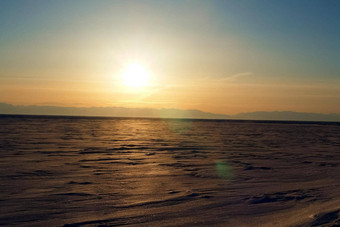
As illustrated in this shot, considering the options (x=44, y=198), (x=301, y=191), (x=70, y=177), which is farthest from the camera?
(x=70, y=177)

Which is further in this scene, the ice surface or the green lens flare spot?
the green lens flare spot

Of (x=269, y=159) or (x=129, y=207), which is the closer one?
(x=129, y=207)

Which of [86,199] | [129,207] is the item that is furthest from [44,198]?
[129,207]

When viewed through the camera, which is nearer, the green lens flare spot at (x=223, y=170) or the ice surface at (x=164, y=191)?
the ice surface at (x=164, y=191)

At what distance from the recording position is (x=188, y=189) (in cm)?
600

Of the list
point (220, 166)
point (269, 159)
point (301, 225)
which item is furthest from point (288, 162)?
point (301, 225)

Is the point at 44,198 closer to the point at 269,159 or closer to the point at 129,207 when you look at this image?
the point at 129,207

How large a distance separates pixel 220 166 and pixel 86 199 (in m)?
4.42

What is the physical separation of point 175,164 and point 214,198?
3519 millimetres

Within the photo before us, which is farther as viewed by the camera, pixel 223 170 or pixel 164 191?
pixel 223 170

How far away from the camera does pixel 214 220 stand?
4285 mm

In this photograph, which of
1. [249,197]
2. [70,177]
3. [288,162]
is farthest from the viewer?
[288,162]

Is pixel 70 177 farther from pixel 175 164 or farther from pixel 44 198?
pixel 175 164

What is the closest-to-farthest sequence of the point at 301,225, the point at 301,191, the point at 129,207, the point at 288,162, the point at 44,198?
the point at 301,225, the point at 129,207, the point at 44,198, the point at 301,191, the point at 288,162
